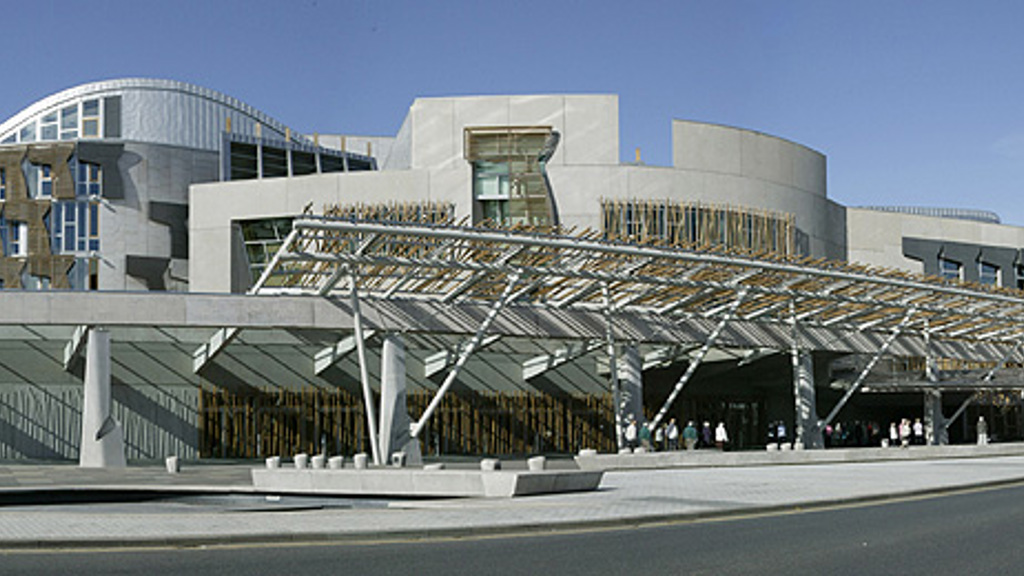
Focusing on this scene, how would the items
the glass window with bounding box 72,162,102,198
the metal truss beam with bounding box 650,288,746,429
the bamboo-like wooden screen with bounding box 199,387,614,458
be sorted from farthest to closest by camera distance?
1. the glass window with bounding box 72,162,102,198
2. the bamboo-like wooden screen with bounding box 199,387,614,458
3. the metal truss beam with bounding box 650,288,746,429

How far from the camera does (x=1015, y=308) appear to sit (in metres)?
49.9

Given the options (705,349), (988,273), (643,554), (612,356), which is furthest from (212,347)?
(988,273)

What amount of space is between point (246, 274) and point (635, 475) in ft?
98.6

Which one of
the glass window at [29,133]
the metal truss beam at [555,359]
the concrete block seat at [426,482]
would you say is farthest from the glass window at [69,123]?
the concrete block seat at [426,482]

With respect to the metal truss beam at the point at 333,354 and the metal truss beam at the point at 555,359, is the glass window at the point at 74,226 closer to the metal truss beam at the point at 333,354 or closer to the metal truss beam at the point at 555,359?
the metal truss beam at the point at 333,354

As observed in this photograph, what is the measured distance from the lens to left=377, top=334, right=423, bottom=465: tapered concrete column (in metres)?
36.1

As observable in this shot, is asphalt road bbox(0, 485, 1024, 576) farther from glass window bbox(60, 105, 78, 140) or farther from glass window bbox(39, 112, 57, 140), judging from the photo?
glass window bbox(39, 112, 57, 140)

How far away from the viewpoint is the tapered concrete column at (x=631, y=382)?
44.6 meters

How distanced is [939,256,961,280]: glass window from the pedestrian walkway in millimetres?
38682

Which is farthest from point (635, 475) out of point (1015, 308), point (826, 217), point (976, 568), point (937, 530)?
point (826, 217)

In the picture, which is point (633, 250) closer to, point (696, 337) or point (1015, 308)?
point (696, 337)

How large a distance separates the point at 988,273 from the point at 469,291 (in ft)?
140

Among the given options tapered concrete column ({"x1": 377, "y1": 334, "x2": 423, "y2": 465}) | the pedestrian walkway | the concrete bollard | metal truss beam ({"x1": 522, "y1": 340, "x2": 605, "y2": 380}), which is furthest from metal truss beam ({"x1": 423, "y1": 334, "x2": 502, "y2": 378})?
the pedestrian walkway

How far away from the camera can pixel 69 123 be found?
6906cm
